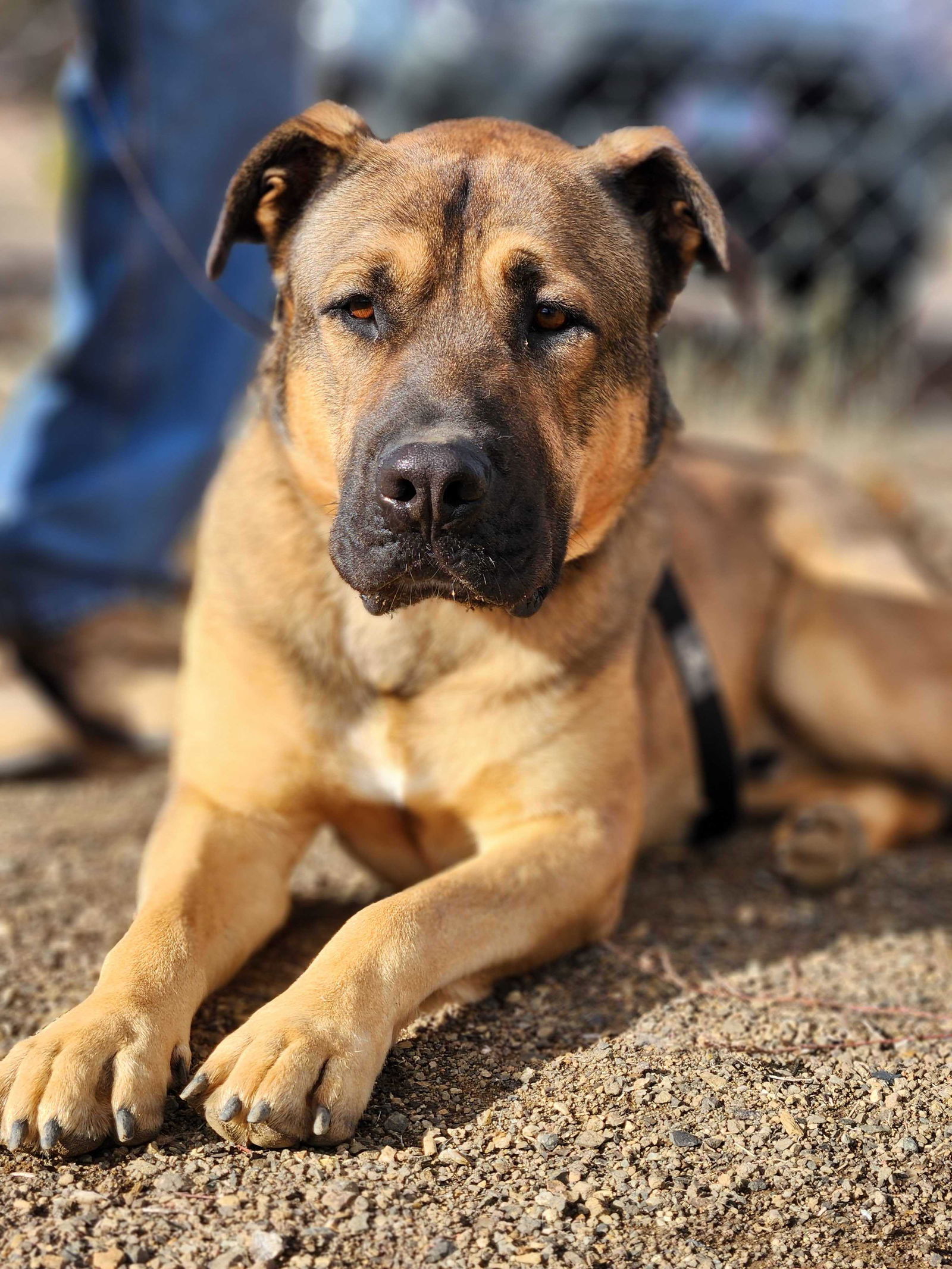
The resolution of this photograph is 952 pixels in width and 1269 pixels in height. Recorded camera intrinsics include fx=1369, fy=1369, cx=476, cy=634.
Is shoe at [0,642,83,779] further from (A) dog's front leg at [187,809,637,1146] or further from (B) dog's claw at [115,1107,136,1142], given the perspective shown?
(B) dog's claw at [115,1107,136,1142]

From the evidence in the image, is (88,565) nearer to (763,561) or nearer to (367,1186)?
(763,561)

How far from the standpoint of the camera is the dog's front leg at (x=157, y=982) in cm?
222

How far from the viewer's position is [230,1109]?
2244 mm

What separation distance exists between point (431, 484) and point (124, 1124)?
122 centimetres

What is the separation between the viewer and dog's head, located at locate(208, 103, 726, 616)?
265cm

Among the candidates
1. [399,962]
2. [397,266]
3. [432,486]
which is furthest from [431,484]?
[399,962]

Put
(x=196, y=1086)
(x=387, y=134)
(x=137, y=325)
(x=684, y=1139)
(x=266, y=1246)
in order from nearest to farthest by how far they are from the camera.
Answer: (x=266, y=1246) → (x=196, y=1086) → (x=684, y=1139) → (x=137, y=325) → (x=387, y=134)

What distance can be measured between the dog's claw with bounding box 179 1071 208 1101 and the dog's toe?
2.02 meters

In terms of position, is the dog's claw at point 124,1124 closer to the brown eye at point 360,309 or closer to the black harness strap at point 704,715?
the brown eye at point 360,309

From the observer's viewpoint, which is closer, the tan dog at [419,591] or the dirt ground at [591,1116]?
the dirt ground at [591,1116]

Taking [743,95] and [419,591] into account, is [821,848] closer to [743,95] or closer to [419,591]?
[419,591]


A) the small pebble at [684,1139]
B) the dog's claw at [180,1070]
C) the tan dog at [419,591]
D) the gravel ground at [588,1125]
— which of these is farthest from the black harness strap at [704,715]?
the dog's claw at [180,1070]

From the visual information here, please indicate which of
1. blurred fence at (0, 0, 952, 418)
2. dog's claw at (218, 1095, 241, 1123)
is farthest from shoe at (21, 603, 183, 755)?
blurred fence at (0, 0, 952, 418)

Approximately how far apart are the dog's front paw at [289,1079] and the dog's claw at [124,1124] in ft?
0.31
